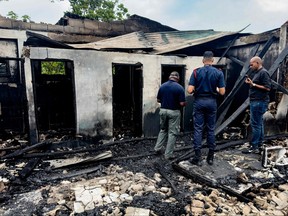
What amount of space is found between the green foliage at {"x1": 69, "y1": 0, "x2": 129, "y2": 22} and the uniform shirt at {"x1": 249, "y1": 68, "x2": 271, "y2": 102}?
1433cm

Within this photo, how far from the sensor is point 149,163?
4.99 meters

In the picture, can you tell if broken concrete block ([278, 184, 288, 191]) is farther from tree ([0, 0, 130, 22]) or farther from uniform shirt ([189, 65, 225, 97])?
tree ([0, 0, 130, 22])

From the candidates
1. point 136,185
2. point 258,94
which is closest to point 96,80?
point 136,185

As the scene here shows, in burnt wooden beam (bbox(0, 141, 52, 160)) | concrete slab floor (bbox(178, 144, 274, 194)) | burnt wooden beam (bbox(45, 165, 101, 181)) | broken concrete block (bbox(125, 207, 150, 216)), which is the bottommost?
burnt wooden beam (bbox(45, 165, 101, 181))

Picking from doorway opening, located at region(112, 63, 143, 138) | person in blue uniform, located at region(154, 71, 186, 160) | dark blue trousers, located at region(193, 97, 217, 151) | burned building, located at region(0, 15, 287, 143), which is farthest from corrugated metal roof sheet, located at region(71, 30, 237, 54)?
dark blue trousers, located at region(193, 97, 217, 151)

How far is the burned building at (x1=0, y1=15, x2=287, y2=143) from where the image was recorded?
5820 millimetres

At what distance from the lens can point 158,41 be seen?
7.70 metres

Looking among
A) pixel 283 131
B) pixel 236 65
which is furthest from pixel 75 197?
pixel 236 65

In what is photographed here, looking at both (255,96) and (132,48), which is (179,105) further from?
(132,48)

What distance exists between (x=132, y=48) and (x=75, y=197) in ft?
13.9

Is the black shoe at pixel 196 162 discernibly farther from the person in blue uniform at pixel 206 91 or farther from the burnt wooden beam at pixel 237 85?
the burnt wooden beam at pixel 237 85

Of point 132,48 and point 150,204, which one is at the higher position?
point 132,48

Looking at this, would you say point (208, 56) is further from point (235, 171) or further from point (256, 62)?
point (235, 171)

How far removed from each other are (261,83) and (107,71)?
3912mm
